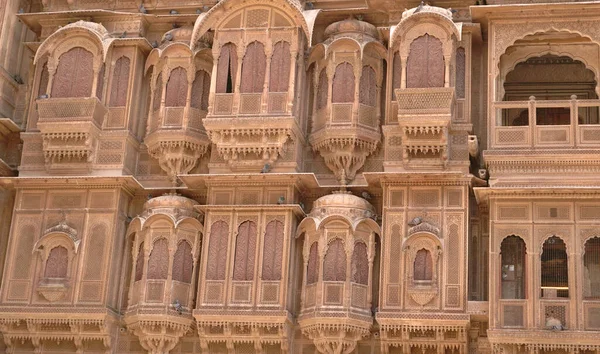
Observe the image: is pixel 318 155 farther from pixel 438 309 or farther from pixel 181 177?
pixel 438 309

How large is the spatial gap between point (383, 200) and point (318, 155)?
2.03 metres

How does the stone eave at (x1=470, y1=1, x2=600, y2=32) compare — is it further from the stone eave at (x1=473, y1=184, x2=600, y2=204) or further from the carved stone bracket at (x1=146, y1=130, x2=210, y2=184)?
the carved stone bracket at (x1=146, y1=130, x2=210, y2=184)

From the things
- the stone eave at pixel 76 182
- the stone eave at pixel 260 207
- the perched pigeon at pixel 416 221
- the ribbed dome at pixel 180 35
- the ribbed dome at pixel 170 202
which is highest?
the ribbed dome at pixel 180 35

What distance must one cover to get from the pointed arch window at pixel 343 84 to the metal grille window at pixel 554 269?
5259mm

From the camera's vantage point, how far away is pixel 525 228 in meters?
21.4

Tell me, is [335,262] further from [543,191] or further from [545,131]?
[545,131]

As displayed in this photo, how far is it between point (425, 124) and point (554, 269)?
387 cm

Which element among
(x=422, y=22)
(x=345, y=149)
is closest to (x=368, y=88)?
(x=345, y=149)

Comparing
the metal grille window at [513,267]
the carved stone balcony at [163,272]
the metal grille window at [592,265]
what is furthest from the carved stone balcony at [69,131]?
the metal grille window at [592,265]

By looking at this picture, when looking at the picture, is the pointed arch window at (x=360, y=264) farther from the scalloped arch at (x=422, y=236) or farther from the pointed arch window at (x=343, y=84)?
the pointed arch window at (x=343, y=84)

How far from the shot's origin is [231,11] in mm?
24375

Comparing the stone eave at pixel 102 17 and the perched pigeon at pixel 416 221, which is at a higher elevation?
the stone eave at pixel 102 17

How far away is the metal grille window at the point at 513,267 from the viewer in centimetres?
2205

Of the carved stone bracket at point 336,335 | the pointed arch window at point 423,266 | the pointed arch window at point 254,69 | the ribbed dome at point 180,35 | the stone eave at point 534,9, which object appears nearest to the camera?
the carved stone bracket at point 336,335
